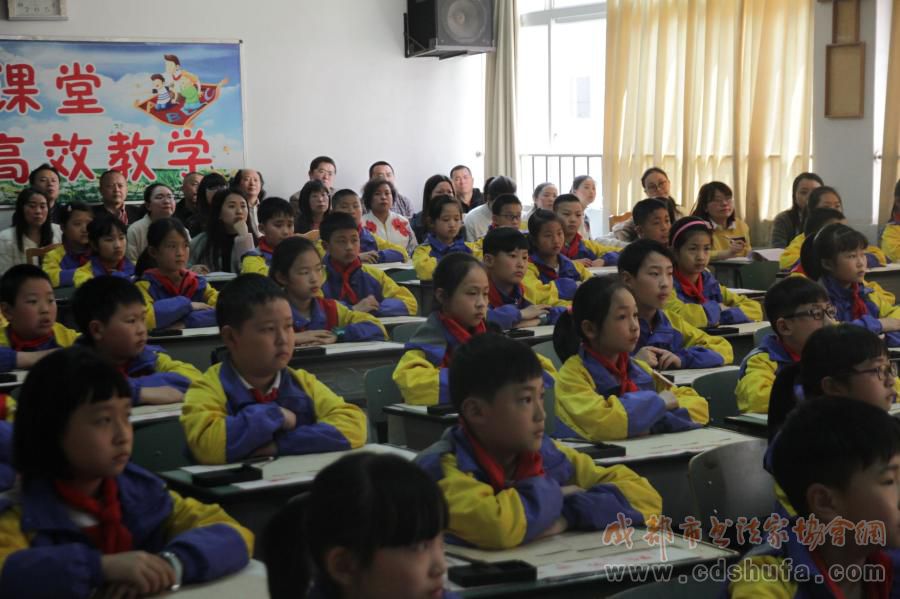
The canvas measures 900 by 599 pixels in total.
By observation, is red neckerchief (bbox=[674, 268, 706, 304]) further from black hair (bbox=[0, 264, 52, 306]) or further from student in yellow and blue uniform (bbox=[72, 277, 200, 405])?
black hair (bbox=[0, 264, 52, 306])

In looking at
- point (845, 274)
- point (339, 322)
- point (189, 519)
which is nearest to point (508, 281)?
point (339, 322)

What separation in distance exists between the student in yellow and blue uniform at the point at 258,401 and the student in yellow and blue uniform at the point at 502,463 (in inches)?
23.2

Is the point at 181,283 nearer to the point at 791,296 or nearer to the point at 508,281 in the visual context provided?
the point at 508,281

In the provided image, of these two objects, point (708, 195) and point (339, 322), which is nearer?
point (339, 322)

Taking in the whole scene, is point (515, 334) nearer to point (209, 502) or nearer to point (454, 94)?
point (209, 502)

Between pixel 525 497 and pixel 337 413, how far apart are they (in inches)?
32.9

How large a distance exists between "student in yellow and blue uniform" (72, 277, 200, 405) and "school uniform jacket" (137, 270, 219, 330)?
A: 4.49 feet

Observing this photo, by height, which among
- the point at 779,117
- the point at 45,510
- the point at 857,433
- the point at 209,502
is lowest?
the point at 209,502

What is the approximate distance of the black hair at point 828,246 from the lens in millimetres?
4406

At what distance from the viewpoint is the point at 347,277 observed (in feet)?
17.7

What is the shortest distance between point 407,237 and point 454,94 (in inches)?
110

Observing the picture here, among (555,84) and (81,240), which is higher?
(555,84)

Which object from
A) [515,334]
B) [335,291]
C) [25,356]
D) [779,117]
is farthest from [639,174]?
[25,356]

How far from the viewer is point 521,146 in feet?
34.0
